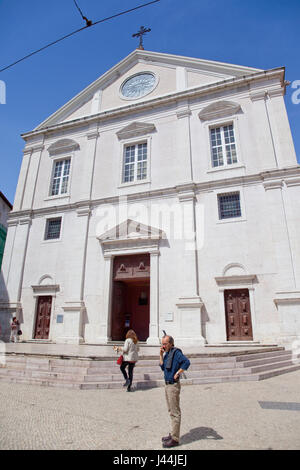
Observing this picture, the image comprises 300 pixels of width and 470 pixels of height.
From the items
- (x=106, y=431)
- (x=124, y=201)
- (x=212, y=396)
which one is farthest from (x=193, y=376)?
(x=124, y=201)

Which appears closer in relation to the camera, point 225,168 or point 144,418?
point 144,418

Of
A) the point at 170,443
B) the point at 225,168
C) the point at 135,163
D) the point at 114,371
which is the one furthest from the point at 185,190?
the point at 170,443

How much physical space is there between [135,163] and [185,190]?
13.9 feet

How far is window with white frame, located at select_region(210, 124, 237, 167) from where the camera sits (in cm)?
1662

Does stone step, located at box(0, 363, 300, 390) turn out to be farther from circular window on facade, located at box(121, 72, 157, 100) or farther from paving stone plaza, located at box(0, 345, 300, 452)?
circular window on facade, located at box(121, 72, 157, 100)

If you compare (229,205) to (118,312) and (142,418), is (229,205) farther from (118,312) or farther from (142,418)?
(142,418)

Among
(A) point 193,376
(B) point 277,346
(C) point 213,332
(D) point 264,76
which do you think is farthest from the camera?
(D) point 264,76

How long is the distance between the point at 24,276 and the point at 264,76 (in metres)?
18.8

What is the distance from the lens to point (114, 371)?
839cm

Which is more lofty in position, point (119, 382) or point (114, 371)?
point (114, 371)

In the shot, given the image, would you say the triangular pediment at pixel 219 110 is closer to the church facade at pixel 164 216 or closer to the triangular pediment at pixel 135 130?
the church facade at pixel 164 216
